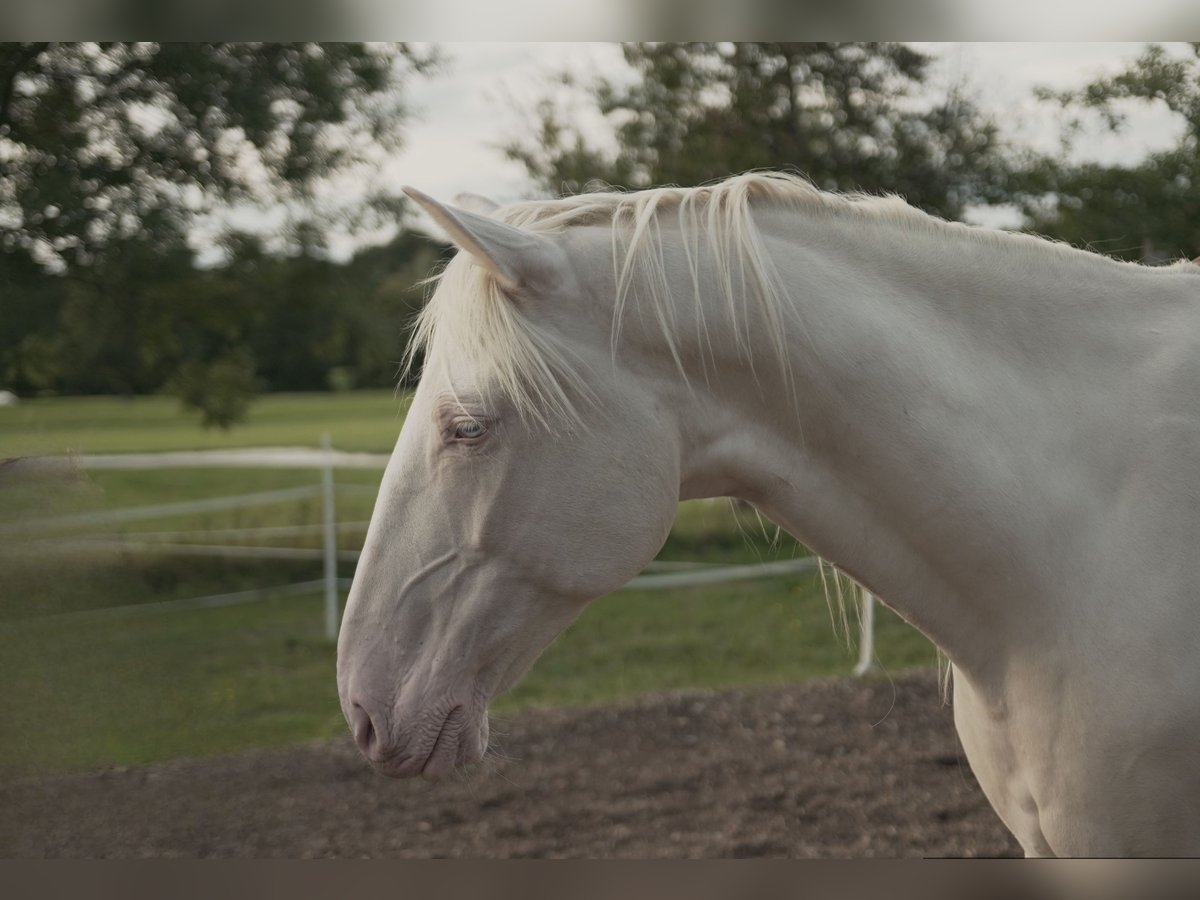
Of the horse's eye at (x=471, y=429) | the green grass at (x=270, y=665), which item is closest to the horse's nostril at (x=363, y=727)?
the horse's eye at (x=471, y=429)

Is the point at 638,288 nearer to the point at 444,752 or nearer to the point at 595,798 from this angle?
the point at 444,752

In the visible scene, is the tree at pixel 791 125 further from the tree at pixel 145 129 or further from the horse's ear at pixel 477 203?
the horse's ear at pixel 477 203

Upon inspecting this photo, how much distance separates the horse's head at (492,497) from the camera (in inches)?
61.9

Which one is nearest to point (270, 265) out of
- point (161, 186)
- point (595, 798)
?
point (161, 186)

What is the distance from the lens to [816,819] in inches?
161

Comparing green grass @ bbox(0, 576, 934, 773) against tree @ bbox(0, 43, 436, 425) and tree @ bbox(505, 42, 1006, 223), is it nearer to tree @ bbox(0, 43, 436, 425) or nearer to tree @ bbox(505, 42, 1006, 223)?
tree @ bbox(0, 43, 436, 425)

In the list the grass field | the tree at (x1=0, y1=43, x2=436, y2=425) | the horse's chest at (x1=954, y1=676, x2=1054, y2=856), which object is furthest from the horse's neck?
the tree at (x1=0, y1=43, x2=436, y2=425)

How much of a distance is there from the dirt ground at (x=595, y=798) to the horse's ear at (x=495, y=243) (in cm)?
274

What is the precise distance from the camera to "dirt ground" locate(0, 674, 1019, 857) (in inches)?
155

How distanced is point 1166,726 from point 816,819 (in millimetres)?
2836

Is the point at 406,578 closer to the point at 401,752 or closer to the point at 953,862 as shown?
the point at 401,752

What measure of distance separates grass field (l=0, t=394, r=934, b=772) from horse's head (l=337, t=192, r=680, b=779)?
62cm

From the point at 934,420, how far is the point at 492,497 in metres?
0.74

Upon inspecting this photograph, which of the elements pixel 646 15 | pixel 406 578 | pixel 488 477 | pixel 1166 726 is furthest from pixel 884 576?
pixel 646 15
